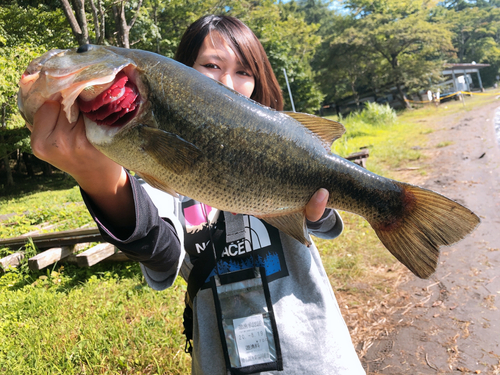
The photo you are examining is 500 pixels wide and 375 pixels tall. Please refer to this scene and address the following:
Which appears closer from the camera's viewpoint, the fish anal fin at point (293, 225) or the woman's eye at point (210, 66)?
the fish anal fin at point (293, 225)

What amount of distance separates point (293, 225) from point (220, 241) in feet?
1.46

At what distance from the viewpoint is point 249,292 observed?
1.77 metres

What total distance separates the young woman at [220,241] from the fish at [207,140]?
0.40ft

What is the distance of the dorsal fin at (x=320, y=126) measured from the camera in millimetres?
1657

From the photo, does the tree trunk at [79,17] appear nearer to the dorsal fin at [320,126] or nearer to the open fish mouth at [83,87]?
the open fish mouth at [83,87]

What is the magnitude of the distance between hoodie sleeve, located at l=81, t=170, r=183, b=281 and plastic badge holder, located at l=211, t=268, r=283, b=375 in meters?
0.31

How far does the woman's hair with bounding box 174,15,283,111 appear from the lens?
2.05m

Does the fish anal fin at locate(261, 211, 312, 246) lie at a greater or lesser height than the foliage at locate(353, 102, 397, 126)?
greater

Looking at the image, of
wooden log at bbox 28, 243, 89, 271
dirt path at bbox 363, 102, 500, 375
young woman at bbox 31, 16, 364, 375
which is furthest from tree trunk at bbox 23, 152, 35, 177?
young woman at bbox 31, 16, 364, 375

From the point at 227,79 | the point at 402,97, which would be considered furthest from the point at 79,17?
the point at 402,97

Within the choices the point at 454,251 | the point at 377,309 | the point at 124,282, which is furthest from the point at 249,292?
the point at 454,251

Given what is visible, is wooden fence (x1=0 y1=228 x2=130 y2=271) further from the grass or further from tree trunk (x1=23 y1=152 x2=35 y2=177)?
tree trunk (x1=23 y1=152 x2=35 y2=177)

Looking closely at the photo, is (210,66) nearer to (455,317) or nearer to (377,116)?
(455,317)

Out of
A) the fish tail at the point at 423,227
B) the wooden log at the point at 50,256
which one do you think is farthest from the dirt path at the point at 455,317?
the wooden log at the point at 50,256
